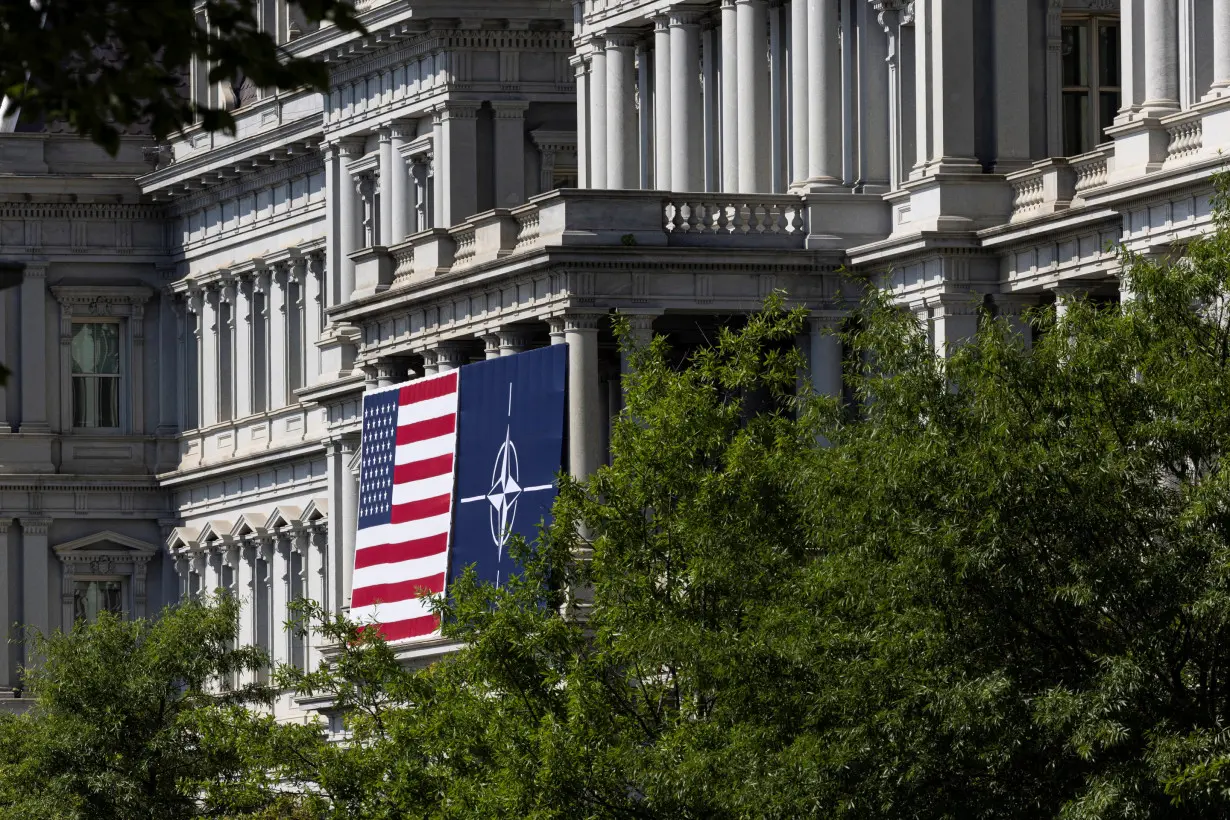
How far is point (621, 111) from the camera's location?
225 feet

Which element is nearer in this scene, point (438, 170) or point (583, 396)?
point (583, 396)

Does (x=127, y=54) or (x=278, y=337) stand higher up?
(x=278, y=337)

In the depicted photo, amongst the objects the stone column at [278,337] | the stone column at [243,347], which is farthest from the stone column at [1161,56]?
the stone column at [243,347]

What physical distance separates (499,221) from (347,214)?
2160 cm

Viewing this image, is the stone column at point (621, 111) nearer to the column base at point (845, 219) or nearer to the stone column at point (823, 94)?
the stone column at point (823, 94)

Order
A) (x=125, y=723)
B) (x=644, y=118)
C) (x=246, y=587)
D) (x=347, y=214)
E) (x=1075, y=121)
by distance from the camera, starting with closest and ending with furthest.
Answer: (x=1075, y=121) < (x=125, y=723) < (x=644, y=118) < (x=347, y=214) < (x=246, y=587)

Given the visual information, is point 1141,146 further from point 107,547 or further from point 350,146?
point 107,547

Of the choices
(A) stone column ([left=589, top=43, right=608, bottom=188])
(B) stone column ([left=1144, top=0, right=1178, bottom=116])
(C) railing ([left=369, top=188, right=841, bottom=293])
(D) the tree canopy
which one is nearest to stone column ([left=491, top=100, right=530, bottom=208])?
(A) stone column ([left=589, top=43, right=608, bottom=188])

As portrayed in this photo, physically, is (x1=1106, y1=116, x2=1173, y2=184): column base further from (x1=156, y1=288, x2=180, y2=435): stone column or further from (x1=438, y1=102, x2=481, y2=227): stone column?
(x1=156, y1=288, x2=180, y2=435): stone column

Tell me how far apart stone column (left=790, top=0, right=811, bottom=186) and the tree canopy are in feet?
65.6

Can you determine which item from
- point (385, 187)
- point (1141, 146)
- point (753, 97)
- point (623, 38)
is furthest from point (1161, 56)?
point (385, 187)

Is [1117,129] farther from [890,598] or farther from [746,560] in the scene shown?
[890,598]

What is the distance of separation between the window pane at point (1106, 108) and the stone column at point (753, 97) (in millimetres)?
6568

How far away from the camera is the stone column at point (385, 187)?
264 feet
